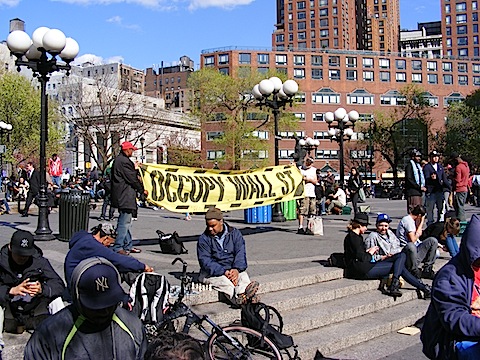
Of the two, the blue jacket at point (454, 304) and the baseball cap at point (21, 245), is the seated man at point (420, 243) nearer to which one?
the blue jacket at point (454, 304)

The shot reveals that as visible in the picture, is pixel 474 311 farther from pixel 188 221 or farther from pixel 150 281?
pixel 188 221

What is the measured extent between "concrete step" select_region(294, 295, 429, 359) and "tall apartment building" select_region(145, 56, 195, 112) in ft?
475

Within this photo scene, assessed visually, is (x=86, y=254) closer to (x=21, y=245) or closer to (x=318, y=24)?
(x=21, y=245)

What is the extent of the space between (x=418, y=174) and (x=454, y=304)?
9.50 m

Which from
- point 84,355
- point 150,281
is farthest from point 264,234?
point 84,355

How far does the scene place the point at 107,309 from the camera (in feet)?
8.66

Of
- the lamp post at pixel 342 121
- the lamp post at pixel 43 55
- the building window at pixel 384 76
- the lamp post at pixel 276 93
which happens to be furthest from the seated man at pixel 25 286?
the building window at pixel 384 76

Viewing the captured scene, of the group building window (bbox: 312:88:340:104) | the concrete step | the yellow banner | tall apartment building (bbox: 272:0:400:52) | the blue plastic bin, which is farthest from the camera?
tall apartment building (bbox: 272:0:400:52)

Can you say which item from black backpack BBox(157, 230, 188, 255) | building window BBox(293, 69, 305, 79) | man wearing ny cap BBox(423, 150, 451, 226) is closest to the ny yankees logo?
black backpack BBox(157, 230, 188, 255)

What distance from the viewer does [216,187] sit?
39.3 feet

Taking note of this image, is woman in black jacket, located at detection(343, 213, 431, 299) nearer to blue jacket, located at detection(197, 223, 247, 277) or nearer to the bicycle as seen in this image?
blue jacket, located at detection(197, 223, 247, 277)

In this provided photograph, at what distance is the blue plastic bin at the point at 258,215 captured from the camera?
636 inches

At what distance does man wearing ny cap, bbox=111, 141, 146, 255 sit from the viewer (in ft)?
30.7

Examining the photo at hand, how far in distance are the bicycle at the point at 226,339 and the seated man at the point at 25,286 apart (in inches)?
42.4
